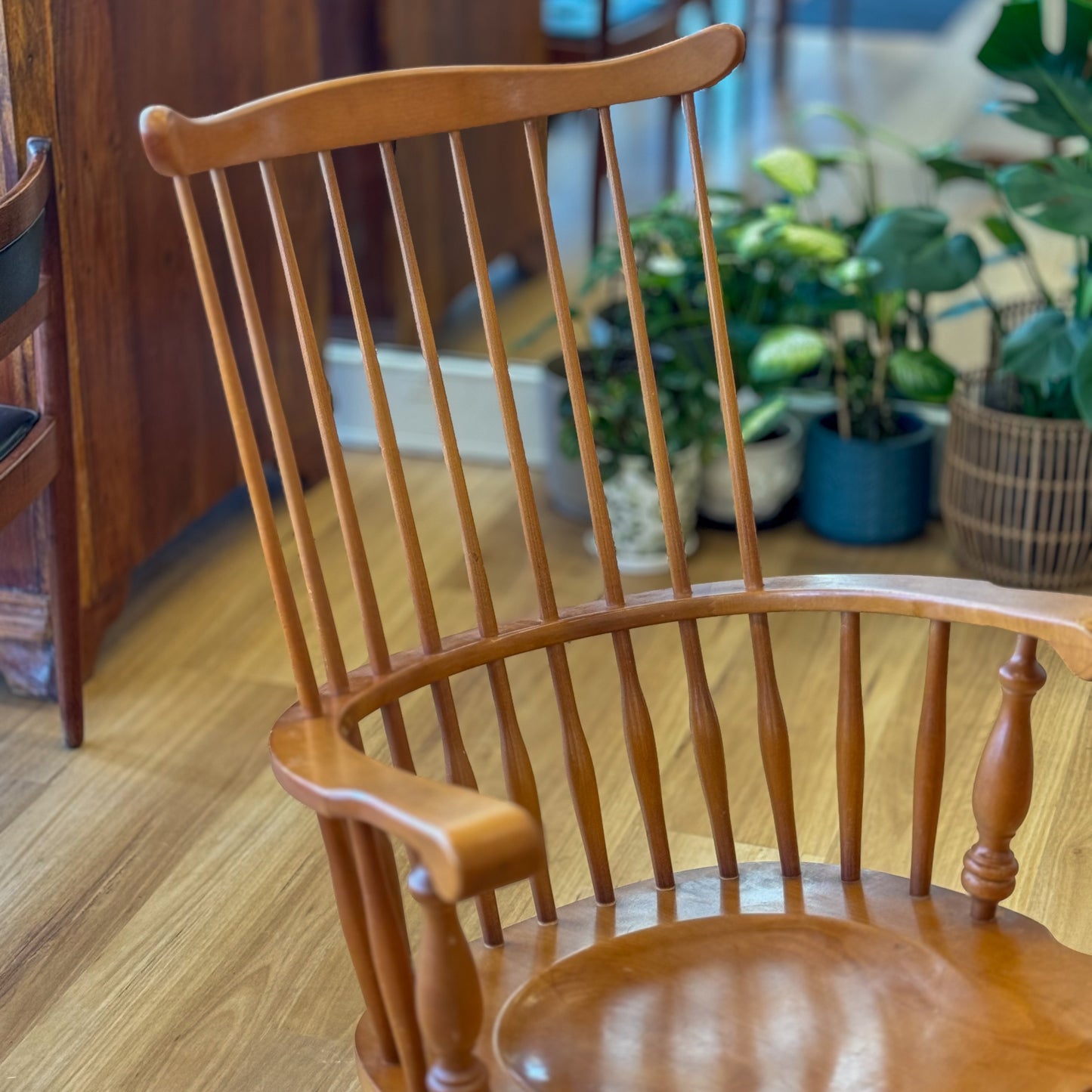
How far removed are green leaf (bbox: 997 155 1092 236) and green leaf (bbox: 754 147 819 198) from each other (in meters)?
0.38

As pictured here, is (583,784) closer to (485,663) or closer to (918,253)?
(485,663)

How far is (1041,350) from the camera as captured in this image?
241cm

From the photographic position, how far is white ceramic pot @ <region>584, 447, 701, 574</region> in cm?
268

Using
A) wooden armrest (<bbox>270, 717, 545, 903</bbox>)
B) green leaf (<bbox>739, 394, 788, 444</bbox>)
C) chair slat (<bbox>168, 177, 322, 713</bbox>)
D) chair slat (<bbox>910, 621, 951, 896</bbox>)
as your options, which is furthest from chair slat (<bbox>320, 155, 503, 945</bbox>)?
green leaf (<bbox>739, 394, 788, 444</bbox>)

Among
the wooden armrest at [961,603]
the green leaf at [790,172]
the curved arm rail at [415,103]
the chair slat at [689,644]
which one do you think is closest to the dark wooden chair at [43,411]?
the curved arm rail at [415,103]

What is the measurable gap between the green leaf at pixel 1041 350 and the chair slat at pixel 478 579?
4.71ft

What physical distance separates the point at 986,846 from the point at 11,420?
1319mm

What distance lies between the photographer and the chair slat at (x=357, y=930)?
102 centimetres

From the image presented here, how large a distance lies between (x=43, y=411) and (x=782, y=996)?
4.40 feet

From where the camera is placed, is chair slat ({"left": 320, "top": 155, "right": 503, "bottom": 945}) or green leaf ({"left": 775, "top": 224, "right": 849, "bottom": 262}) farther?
green leaf ({"left": 775, "top": 224, "right": 849, "bottom": 262})

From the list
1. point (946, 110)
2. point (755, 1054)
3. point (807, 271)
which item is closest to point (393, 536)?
point (807, 271)

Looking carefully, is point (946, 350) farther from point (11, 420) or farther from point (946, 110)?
point (11, 420)

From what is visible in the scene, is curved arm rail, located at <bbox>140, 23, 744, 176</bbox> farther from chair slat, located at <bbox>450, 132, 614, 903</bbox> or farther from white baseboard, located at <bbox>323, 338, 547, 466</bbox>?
white baseboard, located at <bbox>323, 338, 547, 466</bbox>

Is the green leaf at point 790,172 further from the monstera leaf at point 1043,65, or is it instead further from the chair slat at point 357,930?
the chair slat at point 357,930
